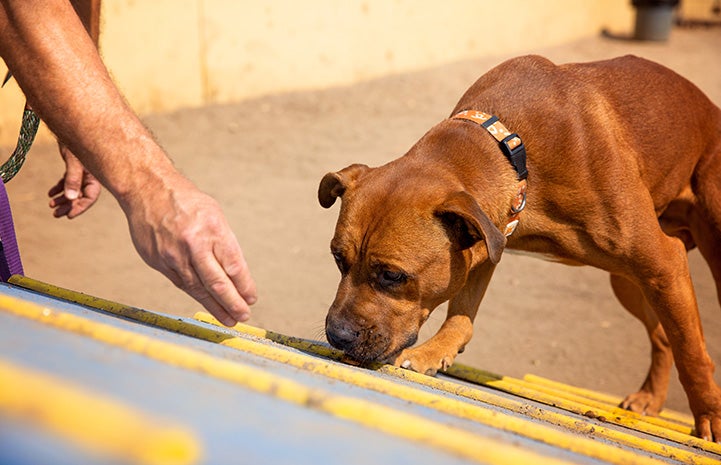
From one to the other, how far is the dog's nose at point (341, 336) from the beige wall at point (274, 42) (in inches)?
229

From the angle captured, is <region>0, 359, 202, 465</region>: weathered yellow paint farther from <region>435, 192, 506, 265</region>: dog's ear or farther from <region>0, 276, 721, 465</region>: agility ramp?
<region>435, 192, 506, 265</region>: dog's ear

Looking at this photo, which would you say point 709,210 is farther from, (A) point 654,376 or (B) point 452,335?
(B) point 452,335

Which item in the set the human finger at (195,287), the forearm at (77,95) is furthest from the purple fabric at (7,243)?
the human finger at (195,287)

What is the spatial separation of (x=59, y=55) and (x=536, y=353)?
422 centimetres

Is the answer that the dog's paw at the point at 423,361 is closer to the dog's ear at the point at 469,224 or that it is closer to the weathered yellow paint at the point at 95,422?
the dog's ear at the point at 469,224

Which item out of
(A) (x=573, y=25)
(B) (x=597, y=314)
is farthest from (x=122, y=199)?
(A) (x=573, y=25)

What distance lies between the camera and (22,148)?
11.1 ft

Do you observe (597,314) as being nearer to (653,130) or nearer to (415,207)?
(653,130)

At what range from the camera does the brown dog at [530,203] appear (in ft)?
11.6

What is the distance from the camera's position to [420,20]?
14.0 m

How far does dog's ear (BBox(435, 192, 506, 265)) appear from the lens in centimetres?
326

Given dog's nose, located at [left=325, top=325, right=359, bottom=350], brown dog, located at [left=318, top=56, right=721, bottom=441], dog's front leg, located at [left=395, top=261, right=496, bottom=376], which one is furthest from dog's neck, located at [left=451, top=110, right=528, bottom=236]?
dog's nose, located at [left=325, top=325, right=359, bottom=350]

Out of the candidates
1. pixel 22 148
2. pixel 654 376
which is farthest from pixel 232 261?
pixel 654 376

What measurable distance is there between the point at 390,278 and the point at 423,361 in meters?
0.52
